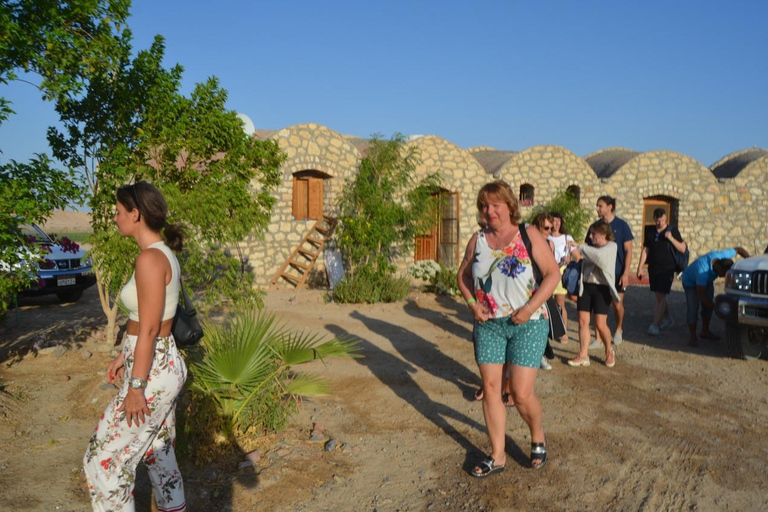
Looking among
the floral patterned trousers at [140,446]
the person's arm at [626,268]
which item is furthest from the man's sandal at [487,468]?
the person's arm at [626,268]

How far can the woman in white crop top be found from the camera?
2537 millimetres

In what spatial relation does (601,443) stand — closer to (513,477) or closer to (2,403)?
(513,477)

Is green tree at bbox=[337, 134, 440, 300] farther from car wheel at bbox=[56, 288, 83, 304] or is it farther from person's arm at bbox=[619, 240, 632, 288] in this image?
car wheel at bbox=[56, 288, 83, 304]

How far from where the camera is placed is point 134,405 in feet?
8.32

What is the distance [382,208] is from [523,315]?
8.33 metres

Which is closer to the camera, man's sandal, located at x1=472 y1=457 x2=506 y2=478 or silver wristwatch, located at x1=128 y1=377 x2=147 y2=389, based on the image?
silver wristwatch, located at x1=128 y1=377 x2=147 y2=389

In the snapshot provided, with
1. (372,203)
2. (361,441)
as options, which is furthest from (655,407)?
(372,203)

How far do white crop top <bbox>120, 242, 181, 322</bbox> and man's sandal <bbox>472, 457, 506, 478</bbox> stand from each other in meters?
2.15

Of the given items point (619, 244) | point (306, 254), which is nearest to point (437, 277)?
point (306, 254)

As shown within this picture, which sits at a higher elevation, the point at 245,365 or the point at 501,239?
the point at 501,239

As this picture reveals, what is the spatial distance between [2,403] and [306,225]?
827cm

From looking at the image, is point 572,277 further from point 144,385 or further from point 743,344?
point 144,385

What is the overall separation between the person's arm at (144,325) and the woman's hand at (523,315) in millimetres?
1977

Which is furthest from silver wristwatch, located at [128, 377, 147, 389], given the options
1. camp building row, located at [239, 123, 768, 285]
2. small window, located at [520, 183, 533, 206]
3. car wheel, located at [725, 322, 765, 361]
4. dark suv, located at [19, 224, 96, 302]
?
small window, located at [520, 183, 533, 206]
